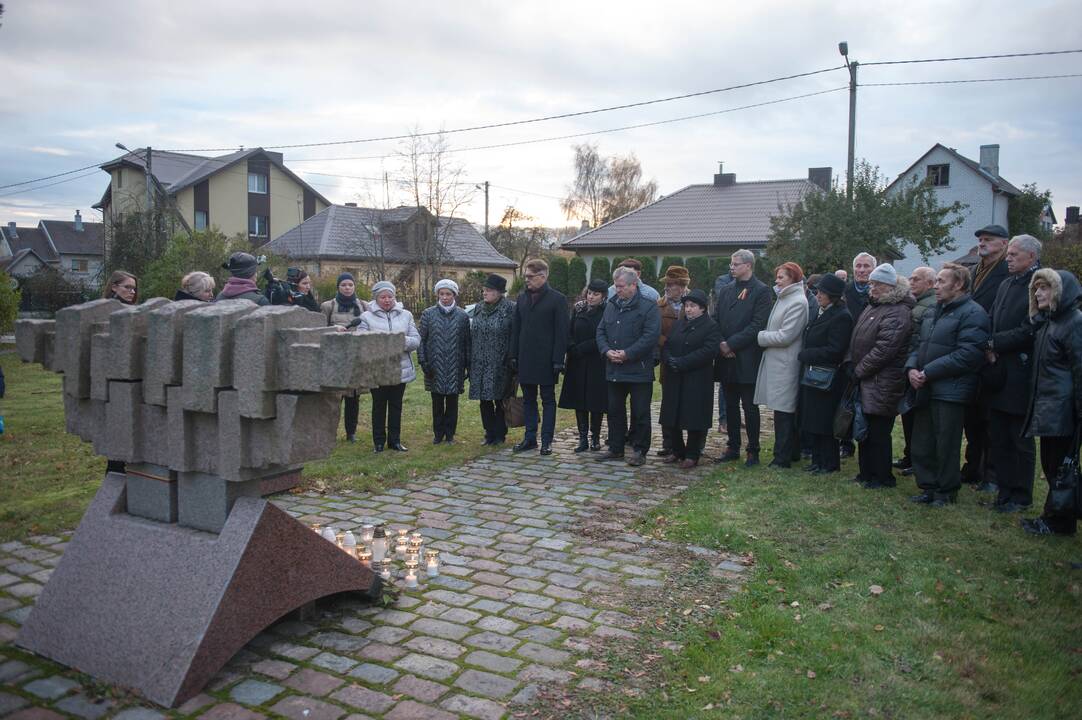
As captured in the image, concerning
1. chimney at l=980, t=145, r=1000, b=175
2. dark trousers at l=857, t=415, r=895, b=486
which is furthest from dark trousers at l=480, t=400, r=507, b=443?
chimney at l=980, t=145, r=1000, b=175

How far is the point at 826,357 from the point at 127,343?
6.00 metres

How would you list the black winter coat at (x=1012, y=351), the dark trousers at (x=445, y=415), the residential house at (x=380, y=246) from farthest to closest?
the residential house at (x=380, y=246), the dark trousers at (x=445, y=415), the black winter coat at (x=1012, y=351)

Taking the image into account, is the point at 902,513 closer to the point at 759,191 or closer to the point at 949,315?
the point at 949,315

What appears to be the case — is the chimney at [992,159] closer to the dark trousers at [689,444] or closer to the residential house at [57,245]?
the dark trousers at [689,444]

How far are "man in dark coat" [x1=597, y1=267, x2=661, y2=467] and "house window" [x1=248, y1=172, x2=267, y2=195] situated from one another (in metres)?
46.7

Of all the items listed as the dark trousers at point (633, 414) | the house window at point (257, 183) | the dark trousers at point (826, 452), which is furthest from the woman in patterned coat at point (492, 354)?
the house window at point (257, 183)

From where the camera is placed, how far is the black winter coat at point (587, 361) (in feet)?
29.2

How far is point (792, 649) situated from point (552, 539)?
7.04 feet

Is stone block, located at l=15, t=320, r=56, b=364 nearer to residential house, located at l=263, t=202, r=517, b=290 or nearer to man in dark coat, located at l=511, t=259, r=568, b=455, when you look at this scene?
man in dark coat, located at l=511, t=259, r=568, b=455

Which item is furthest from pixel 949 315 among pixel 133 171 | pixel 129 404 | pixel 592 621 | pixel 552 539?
pixel 133 171

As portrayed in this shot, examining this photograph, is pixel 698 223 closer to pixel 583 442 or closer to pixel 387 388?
pixel 583 442

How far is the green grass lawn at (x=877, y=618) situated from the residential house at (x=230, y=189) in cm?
4495

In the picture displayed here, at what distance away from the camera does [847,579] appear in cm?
496

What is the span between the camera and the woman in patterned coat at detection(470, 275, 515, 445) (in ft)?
29.7
